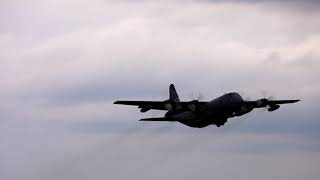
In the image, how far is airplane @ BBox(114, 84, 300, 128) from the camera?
154 meters

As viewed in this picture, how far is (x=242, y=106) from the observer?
155000 mm

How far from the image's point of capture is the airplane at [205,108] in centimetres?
15400

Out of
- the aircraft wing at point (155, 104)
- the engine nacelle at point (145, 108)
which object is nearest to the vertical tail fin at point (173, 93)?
the aircraft wing at point (155, 104)

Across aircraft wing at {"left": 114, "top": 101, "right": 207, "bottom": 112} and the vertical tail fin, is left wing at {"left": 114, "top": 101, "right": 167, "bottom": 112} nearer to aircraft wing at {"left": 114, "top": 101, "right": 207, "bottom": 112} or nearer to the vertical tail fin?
aircraft wing at {"left": 114, "top": 101, "right": 207, "bottom": 112}

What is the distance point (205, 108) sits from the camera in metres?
155

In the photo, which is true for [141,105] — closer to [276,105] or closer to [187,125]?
[187,125]

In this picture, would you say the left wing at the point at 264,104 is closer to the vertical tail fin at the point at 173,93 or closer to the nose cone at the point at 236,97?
the nose cone at the point at 236,97

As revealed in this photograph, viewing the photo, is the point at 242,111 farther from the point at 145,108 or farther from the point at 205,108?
the point at 145,108

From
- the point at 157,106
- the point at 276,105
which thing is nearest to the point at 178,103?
the point at 157,106

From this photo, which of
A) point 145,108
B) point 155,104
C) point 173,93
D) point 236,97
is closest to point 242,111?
point 236,97

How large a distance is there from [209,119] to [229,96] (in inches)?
164

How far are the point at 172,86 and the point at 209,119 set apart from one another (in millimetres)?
27041

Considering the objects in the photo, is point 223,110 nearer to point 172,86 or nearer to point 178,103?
point 178,103

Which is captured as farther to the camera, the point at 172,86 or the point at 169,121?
the point at 172,86
